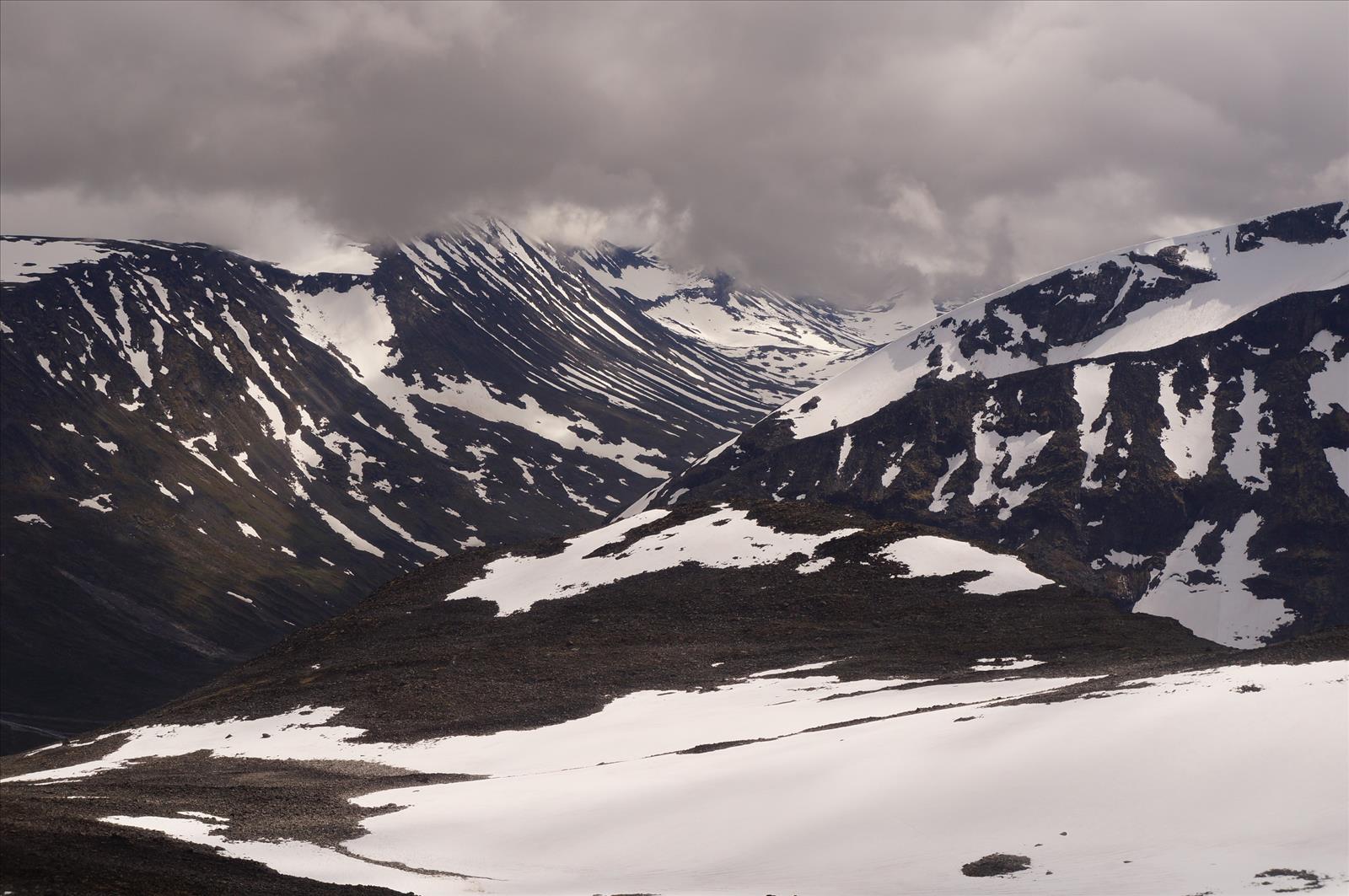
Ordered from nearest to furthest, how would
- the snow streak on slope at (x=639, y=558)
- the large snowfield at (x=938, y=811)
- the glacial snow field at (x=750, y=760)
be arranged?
the large snowfield at (x=938, y=811) → the glacial snow field at (x=750, y=760) → the snow streak on slope at (x=639, y=558)

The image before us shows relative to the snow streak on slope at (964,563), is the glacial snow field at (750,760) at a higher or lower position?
lower

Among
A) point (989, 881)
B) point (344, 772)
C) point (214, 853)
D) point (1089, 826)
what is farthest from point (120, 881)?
point (344, 772)

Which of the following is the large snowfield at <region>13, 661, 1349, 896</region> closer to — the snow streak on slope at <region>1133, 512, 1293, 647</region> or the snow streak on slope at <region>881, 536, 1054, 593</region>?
the snow streak on slope at <region>881, 536, 1054, 593</region>

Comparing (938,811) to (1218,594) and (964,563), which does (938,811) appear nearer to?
(964,563)

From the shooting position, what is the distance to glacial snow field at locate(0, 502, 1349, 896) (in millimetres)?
29188

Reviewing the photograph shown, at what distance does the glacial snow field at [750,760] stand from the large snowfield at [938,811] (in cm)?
10

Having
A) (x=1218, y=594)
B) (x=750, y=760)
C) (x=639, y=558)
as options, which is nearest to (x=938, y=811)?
(x=750, y=760)

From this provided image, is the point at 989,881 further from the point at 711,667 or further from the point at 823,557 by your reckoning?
the point at 823,557

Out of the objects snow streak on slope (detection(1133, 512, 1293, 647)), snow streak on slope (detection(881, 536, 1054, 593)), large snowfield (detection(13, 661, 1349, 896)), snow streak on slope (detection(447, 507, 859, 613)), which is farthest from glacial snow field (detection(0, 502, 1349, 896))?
snow streak on slope (detection(1133, 512, 1293, 647))

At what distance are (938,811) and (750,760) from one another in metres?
9.80

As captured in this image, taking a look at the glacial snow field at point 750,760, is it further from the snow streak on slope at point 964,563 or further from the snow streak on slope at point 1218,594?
the snow streak on slope at point 1218,594

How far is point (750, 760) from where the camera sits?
41.4 m

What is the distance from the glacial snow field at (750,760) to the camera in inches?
1149

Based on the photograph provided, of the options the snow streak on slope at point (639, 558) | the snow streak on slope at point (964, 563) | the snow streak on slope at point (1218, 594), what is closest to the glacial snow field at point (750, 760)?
the snow streak on slope at point (964, 563)
